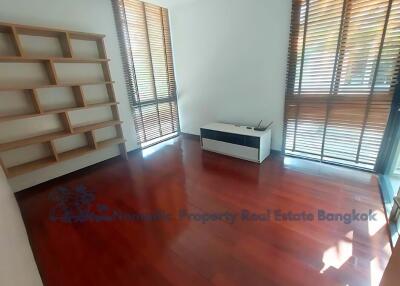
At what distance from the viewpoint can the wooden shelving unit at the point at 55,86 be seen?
2.16m

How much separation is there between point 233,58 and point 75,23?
2.33 metres

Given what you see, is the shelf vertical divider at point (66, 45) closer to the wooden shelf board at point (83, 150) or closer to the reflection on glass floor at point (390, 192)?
the wooden shelf board at point (83, 150)

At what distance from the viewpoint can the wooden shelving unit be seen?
2.16 metres

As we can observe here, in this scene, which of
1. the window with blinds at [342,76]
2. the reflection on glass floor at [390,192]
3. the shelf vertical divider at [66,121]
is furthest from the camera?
the shelf vertical divider at [66,121]

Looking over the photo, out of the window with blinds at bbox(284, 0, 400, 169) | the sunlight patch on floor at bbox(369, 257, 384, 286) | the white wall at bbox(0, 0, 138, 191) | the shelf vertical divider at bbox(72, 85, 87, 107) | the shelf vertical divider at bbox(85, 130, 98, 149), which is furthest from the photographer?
the shelf vertical divider at bbox(85, 130, 98, 149)

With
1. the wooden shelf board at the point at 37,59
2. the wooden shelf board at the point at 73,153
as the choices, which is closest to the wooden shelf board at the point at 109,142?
the wooden shelf board at the point at 73,153

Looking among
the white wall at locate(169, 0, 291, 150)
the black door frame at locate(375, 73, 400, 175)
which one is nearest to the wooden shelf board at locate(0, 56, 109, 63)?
the white wall at locate(169, 0, 291, 150)

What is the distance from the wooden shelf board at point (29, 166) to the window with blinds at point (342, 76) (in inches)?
132

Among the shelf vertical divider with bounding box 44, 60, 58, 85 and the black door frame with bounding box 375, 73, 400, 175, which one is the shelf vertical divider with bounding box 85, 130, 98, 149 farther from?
the black door frame with bounding box 375, 73, 400, 175

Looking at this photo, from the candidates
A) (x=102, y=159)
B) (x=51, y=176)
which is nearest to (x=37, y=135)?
(x=51, y=176)

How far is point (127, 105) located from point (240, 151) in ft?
6.83

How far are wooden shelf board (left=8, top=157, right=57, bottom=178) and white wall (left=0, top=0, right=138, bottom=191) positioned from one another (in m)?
0.17

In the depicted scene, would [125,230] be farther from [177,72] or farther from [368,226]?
[177,72]

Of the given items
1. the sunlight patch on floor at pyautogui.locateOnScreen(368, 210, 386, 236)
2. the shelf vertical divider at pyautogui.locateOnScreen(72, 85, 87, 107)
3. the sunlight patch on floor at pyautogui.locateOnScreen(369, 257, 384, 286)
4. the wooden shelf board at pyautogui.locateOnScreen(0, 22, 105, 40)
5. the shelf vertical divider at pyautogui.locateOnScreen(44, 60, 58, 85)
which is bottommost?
the sunlight patch on floor at pyautogui.locateOnScreen(369, 257, 384, 286)
